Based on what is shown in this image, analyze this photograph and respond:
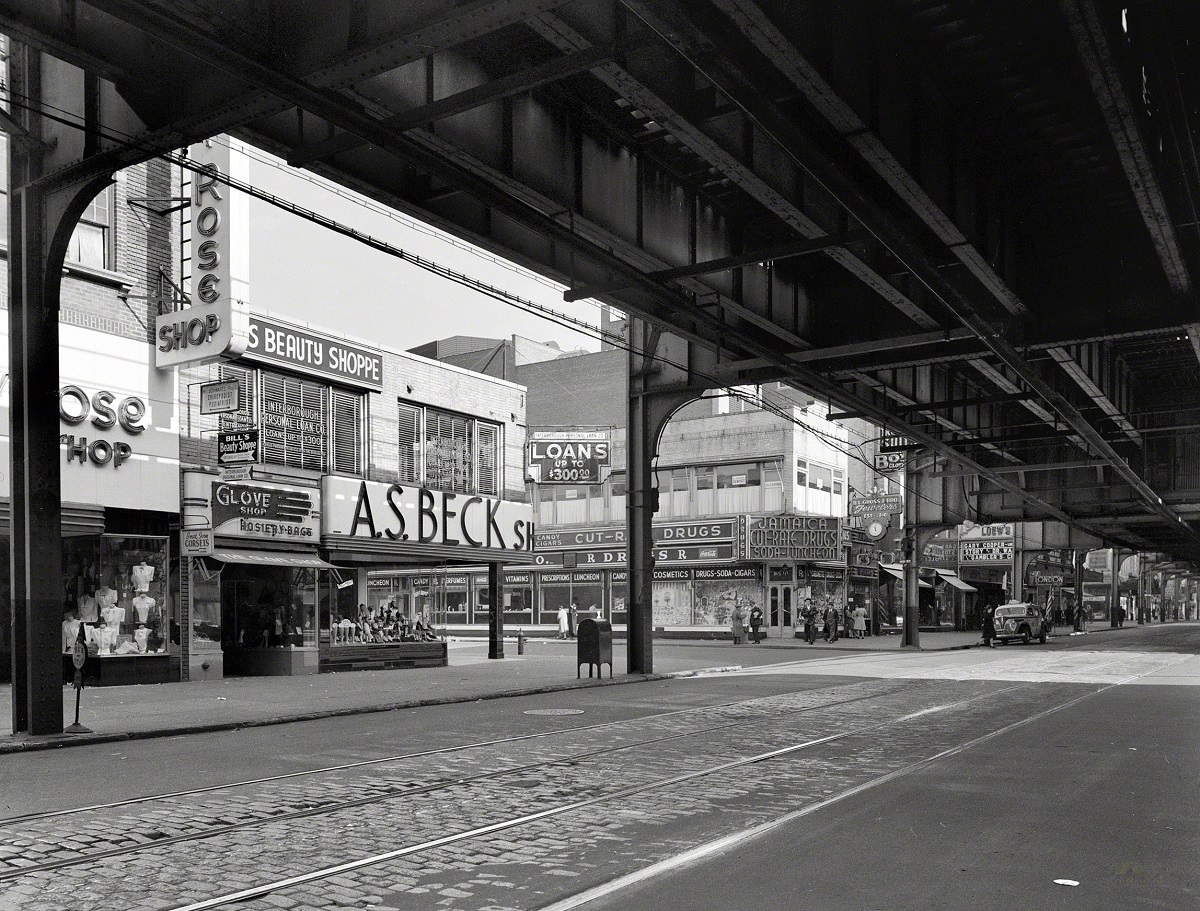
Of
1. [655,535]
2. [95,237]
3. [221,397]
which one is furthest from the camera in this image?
[655,535]

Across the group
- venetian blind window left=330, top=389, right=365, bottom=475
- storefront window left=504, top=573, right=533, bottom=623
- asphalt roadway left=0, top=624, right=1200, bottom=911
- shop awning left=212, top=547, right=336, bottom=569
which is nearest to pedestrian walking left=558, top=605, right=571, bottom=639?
storefront window left=504, top=573, right=533, bottom=623

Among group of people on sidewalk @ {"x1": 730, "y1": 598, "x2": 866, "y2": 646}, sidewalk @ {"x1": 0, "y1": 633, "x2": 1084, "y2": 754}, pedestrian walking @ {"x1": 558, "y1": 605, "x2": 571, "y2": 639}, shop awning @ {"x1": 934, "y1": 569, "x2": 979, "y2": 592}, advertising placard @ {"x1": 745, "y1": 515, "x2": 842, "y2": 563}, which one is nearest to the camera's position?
sidewalk @ {"x1": 0, "y1": 633, "x2": 1084, "y2": 754}

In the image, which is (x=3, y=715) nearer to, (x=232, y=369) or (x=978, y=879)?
(x=232, y=369)

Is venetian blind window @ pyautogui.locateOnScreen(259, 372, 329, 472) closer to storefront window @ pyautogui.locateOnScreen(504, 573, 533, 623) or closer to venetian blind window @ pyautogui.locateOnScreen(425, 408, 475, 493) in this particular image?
venetian blind window @ pyautogui.locateOnScreen(425, 408, 475, 493)

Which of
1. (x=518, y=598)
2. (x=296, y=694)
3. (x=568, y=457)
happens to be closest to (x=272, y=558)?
(x=296, y=694)

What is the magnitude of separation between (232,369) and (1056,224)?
1750 cm

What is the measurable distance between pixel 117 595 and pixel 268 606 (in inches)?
187

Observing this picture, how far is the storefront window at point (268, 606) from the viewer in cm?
2623

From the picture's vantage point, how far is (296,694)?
20250 mm

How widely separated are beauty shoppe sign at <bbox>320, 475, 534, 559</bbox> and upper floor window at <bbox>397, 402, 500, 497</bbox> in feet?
2.13

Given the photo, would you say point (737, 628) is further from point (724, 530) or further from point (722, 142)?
point (722, 142)

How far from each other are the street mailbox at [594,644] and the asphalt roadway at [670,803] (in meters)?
4.99

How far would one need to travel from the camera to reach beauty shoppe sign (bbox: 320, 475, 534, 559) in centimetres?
2744

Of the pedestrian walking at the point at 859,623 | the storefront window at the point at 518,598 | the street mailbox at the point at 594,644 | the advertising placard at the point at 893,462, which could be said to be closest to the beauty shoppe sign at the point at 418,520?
the street mailbox at the point at 594,644
